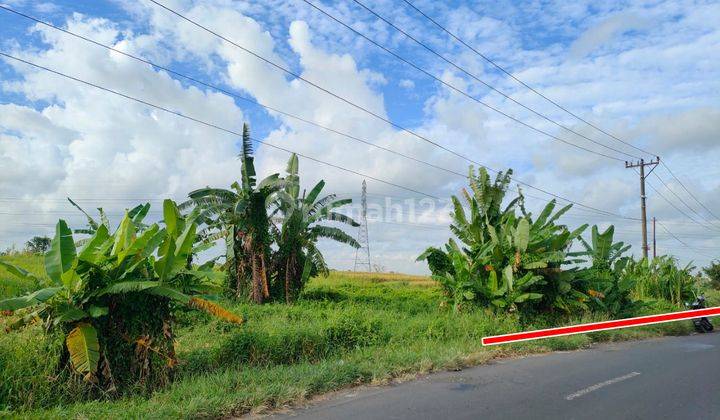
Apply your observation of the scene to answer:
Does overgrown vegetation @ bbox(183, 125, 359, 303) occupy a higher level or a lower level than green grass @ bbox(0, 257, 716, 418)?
higher

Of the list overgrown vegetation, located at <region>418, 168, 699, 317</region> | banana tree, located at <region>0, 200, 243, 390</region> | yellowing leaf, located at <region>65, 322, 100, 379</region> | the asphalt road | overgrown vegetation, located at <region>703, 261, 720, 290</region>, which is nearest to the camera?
the asphalt road

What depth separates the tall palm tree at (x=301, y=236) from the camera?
1803 cm

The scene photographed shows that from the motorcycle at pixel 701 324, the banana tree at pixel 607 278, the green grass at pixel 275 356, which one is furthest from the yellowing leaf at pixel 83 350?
the motorcycle at pixel 701 324

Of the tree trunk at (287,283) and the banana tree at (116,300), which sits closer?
the banana tree at (116,300)

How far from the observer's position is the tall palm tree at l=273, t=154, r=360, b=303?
18031 millimetres

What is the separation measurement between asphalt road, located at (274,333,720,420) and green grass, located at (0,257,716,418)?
1.64 feet

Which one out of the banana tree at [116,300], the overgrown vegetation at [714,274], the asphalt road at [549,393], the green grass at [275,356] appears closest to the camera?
the asphalt road at [549,393]

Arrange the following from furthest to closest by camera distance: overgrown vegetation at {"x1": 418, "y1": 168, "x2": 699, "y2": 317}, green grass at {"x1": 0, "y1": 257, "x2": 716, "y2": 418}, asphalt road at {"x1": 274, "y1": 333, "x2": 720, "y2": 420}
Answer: overgrown vegetation at {"x1": 418, "y1": 168, "x2": 699, "y2": 317} → green grass at {"x1": 0, "y1": 257, "x2": 716, "y2": 418} → asphalt road at {"x1": 274, "y1": 333, "x2": 720, "y2": 420}

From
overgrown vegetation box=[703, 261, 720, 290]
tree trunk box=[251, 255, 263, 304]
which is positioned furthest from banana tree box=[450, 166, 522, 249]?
overgrown vegetation box=[703, 261, 720, 290]

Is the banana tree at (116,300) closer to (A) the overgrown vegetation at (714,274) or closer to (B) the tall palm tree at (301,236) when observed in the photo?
(B) the tall palm tree at (301,236)

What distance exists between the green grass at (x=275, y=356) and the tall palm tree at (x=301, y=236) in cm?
179

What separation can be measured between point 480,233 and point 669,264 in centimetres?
1465

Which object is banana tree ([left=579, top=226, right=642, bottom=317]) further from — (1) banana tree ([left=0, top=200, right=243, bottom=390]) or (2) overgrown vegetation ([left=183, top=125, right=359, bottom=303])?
(1) banana tree ([left=0, top=200, right=243, bottom=390])

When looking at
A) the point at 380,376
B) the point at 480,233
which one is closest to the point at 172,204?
the point at 380,376
